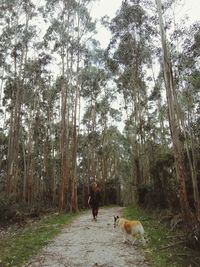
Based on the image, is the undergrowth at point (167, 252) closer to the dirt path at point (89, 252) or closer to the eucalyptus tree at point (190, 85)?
the dirt path at point (89, 252)

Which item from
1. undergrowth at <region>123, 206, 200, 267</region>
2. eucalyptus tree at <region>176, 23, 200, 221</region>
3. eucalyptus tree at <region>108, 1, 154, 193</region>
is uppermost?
eucalyptus tree at <region>108, 1, 154, 193</region>

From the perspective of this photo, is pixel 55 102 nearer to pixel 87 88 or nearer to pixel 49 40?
pixel 87 88

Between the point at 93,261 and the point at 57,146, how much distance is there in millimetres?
33673

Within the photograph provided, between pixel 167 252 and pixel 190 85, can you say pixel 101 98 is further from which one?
pixel 167 252

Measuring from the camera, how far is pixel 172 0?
18.5 meters

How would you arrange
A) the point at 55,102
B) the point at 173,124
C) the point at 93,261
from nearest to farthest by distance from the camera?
the point at 93,261, the point at 173,124, the point at 55,102

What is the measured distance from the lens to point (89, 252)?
8.05m

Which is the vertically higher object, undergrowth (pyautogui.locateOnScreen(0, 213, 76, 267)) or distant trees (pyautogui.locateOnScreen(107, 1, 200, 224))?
distant trees (pyautogui.locateOnScreen(107, 1, 200, 224))

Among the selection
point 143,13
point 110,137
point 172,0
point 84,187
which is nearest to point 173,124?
point 172,0

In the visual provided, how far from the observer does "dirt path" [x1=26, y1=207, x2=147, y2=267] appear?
23.1ft

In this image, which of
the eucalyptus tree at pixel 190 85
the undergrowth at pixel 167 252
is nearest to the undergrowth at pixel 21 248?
the undergrowth at pixel 167 252

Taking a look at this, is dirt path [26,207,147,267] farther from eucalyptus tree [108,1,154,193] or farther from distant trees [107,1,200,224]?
eucalyptus tree [108,1,154,193]

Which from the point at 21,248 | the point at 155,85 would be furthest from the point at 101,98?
the point at 21,248

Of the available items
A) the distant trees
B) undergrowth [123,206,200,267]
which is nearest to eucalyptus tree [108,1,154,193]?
the distant trees
